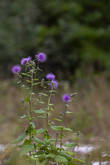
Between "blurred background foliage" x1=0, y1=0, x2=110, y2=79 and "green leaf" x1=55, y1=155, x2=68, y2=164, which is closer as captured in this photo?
"green leaf" x1=55, y1=155, x2=68, y2=164

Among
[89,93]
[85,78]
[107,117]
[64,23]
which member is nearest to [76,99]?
[89,93]

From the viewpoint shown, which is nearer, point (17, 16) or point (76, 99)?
point (76, 99)

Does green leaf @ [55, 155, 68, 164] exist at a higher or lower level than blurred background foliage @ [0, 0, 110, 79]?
lower

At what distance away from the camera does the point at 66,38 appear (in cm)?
708

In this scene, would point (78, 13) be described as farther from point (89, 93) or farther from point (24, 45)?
point (89, 93)

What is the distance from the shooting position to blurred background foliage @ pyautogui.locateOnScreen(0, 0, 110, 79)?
7008mm

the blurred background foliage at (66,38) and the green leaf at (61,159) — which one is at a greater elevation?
the blurred background foliage at (66,38)

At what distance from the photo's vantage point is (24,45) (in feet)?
24.3

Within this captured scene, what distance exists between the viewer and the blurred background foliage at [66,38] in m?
7.01

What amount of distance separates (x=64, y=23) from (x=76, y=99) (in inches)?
98.4

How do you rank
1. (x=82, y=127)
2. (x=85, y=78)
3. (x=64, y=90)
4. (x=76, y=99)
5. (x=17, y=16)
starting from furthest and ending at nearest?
(x=17, y=16)
(x=85, y=78)
(x=64, y=90)
(x=76, y=99)
(x=82, y=127)

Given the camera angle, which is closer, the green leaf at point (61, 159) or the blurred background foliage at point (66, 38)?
the green leaf at point (61, 159)

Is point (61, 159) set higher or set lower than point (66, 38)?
lower

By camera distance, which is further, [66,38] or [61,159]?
[66,38]
